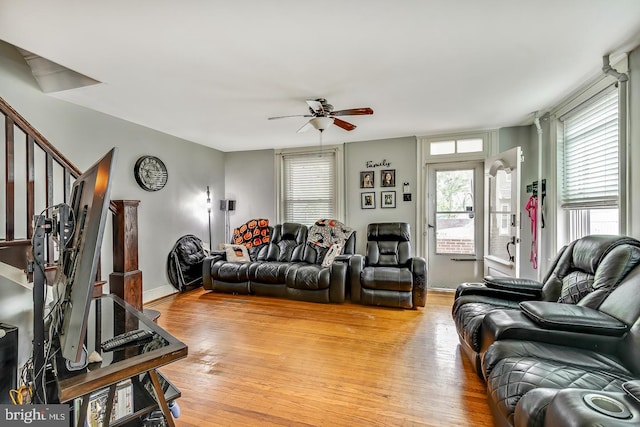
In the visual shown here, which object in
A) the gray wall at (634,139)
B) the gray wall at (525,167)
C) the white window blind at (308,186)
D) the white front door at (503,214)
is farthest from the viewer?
the white window blind at (308,186)

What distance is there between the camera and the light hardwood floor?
1743 millimetres

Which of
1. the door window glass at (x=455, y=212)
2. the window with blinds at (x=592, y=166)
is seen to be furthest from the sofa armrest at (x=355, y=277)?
the window with blinds at (x=592, y=166)

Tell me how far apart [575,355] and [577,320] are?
0.18m

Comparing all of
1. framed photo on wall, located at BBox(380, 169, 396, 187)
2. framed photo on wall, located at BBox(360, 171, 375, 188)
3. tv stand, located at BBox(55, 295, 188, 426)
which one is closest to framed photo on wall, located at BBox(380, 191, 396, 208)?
framed photo on wall, located at BBox(380, 169, 396, 187)

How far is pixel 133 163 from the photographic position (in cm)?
386

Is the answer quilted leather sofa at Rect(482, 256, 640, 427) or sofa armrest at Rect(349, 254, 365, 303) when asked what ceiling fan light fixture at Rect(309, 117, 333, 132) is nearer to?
sofa armrest at Rect(349, 254, 365, 303)

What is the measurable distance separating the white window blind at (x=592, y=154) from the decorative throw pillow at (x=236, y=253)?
4193 mm

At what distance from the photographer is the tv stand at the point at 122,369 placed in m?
0.85

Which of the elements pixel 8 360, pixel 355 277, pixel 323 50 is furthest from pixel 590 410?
pixel 355 277

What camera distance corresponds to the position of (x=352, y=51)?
213 cm

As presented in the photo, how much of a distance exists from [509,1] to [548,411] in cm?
199

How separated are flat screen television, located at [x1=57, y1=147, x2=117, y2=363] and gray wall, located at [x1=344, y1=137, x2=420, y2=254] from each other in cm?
421

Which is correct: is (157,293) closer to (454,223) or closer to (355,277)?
(355,277)

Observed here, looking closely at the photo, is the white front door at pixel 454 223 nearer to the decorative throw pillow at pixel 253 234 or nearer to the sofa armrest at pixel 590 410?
the decorative throw pillow at pixel 253 234
